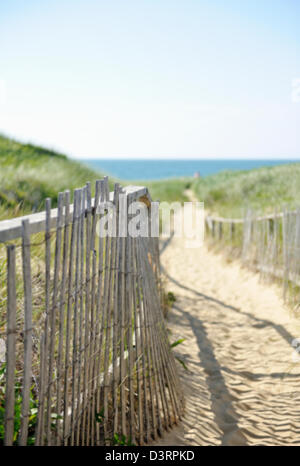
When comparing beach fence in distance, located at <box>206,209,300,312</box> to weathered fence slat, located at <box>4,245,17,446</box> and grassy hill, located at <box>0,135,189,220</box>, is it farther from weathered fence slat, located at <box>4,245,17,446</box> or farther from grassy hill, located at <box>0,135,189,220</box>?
weathered fence slat, located at <box>4,245,17,446</box>

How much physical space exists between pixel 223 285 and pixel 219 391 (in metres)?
3.32

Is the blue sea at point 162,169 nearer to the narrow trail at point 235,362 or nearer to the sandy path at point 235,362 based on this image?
the sandy path at point 235,362

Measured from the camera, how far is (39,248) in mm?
3705

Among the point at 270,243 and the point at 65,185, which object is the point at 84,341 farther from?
the point at 65,185

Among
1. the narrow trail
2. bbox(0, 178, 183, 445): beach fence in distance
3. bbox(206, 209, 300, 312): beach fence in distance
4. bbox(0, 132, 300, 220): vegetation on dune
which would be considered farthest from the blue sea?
bbox(0, 178, 183, 445): beach fence in distance

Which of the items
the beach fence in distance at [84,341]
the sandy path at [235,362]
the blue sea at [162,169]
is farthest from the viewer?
the blue sea at [162,169]

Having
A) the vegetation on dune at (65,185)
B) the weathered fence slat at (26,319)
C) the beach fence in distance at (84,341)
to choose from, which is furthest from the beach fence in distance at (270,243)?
the weathered fence slat at (26,319)

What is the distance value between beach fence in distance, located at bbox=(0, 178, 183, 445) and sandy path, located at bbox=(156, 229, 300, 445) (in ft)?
0.95

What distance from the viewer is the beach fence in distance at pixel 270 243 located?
17.3ft

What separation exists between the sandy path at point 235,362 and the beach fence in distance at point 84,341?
0.95 ft

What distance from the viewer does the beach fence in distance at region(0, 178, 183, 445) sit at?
1.60m

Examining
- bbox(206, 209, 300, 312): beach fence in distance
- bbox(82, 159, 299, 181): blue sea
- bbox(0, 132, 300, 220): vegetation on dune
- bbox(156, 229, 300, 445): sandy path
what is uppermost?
bbox(82, 159, 299, 181): blue sea

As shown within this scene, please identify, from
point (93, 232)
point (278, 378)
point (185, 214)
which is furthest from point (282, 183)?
point (93, 232)
